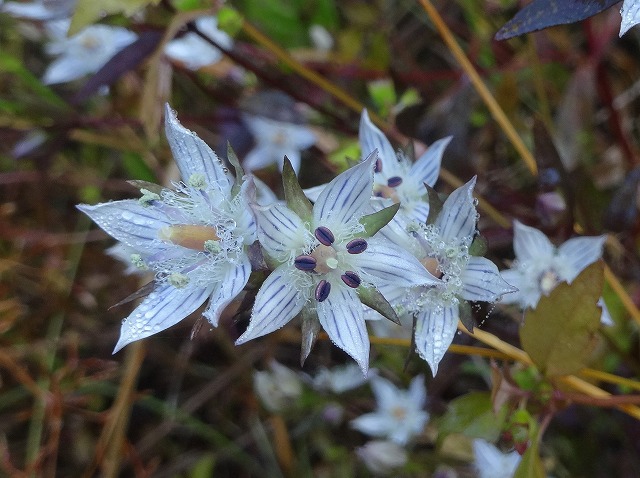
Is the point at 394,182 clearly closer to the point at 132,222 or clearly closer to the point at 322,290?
the point at 322,290

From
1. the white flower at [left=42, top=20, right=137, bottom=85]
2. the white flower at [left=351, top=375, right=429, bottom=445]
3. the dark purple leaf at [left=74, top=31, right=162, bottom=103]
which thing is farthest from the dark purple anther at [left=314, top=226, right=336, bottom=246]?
the white flower at [left=42, top=20, right=137, bottom=85]

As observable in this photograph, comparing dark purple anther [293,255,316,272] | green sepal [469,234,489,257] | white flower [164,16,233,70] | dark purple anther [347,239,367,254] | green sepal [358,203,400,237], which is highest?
green sepal [358,203,400,237]

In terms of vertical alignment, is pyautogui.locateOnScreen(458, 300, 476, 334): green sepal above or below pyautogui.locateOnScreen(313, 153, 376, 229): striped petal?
below

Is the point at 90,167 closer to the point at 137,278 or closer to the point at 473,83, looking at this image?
the point at 137,278

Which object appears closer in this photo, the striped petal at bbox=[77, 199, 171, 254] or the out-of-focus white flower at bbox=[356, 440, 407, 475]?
the striped petal at bbox=[77, 199, 171, 254]

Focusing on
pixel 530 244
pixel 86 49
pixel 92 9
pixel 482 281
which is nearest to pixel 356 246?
pixel 482 281

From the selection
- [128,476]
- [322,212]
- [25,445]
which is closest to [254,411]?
[128,476]

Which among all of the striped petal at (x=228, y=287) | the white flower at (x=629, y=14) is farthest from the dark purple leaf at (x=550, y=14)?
the striped petal at (x=228, y=287)

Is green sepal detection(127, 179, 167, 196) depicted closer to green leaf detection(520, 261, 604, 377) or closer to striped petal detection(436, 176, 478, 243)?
striped petal detection(436, 176, 478, 243)
